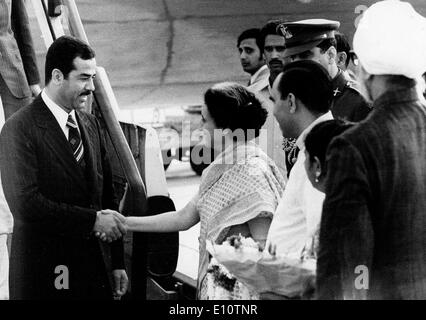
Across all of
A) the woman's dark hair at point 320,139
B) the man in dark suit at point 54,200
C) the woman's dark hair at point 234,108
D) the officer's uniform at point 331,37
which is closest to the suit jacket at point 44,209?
the man in dark suit at point 54,200

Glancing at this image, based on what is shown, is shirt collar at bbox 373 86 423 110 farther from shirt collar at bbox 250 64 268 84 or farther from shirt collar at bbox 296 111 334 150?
shirt collar at bbox 250 64 268 84

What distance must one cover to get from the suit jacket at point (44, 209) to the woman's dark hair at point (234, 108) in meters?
0.67

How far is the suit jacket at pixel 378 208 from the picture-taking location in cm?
245

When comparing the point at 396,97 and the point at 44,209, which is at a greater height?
the point at 396,97

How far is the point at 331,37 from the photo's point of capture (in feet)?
14.7

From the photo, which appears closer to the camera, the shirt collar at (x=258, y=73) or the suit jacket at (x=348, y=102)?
the suit jacket at (x=348, y=102)

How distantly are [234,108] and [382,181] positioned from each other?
1.32 m

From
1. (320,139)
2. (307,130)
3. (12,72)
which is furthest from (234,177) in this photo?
(12,72)

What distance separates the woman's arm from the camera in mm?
3949

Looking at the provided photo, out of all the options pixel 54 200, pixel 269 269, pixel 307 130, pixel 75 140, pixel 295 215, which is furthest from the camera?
pixel 75 140

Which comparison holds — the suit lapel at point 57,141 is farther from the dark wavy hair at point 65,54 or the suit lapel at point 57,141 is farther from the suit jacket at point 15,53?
the suit jacket at point 15,53

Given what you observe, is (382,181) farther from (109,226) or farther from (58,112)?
(58,112)

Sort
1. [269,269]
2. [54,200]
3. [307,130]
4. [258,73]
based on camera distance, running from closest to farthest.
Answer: [269,269] → [307,130] → [54,200] → [258,73]
